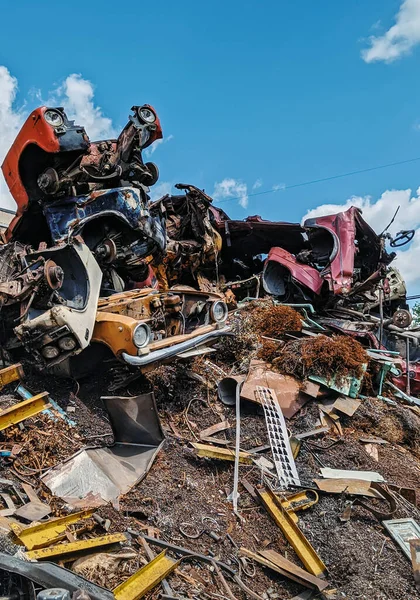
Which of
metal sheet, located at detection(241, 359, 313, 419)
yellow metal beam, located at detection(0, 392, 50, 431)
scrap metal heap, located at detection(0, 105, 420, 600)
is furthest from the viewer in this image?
metal sheet, located at detection(241, 359, 313, 419)

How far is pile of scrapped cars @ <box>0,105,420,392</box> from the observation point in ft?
15.7

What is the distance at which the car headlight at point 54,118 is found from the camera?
5.71 m

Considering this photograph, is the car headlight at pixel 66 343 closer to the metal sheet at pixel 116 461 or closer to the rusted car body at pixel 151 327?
the rusted car body at pixel 151 327

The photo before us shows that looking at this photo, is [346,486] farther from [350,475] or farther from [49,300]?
[49,300]

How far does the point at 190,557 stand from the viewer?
3.29 m

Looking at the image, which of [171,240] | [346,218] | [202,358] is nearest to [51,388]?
[202,358]

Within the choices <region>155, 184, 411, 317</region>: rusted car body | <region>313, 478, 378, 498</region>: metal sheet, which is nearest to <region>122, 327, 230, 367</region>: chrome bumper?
<region>313, 478, 378, 498</region>: metal sheet

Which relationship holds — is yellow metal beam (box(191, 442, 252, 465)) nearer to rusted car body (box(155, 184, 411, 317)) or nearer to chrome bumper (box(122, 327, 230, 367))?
chrome bumper (box(122, 327, 230, 367))

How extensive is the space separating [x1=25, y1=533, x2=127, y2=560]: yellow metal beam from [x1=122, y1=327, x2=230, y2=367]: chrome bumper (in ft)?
6.04

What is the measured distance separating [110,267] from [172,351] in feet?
6.02

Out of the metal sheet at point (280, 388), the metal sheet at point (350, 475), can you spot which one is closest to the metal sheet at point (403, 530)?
the metal sheet at point (350, 475)

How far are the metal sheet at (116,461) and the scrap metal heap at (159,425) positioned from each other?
0.02 meters

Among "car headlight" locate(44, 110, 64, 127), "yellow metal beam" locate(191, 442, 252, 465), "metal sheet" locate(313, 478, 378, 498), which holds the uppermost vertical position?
"car headlight" locate(44, 110, 64, 127)

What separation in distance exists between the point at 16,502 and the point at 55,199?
3.81m
